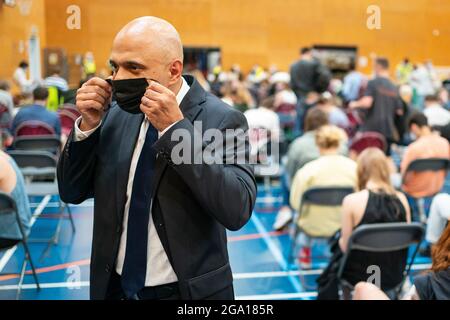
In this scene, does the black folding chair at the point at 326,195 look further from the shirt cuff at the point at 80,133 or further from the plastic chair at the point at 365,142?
the shirt cuff at the point at 80,133

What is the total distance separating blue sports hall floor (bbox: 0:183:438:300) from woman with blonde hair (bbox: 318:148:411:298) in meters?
0.74

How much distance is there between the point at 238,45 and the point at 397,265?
1741 cm

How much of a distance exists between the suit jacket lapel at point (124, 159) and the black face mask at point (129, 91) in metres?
0.16

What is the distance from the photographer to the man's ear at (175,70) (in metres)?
1.55

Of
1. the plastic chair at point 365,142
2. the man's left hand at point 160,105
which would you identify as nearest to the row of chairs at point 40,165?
the man's left hand at point 160,105

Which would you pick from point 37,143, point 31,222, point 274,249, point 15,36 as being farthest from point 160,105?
point 37,143

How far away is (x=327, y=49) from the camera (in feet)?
67.3

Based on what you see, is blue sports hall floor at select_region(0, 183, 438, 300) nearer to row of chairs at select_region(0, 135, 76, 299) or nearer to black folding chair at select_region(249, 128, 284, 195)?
row of chairs at select_region(0, 135, 76, 299)

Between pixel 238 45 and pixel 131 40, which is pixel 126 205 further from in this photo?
pixel 238 45

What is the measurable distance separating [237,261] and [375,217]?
1927 mm

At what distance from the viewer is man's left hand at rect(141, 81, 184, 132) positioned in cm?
138

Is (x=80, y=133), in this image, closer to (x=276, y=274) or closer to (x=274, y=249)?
(x=276, y=274)
